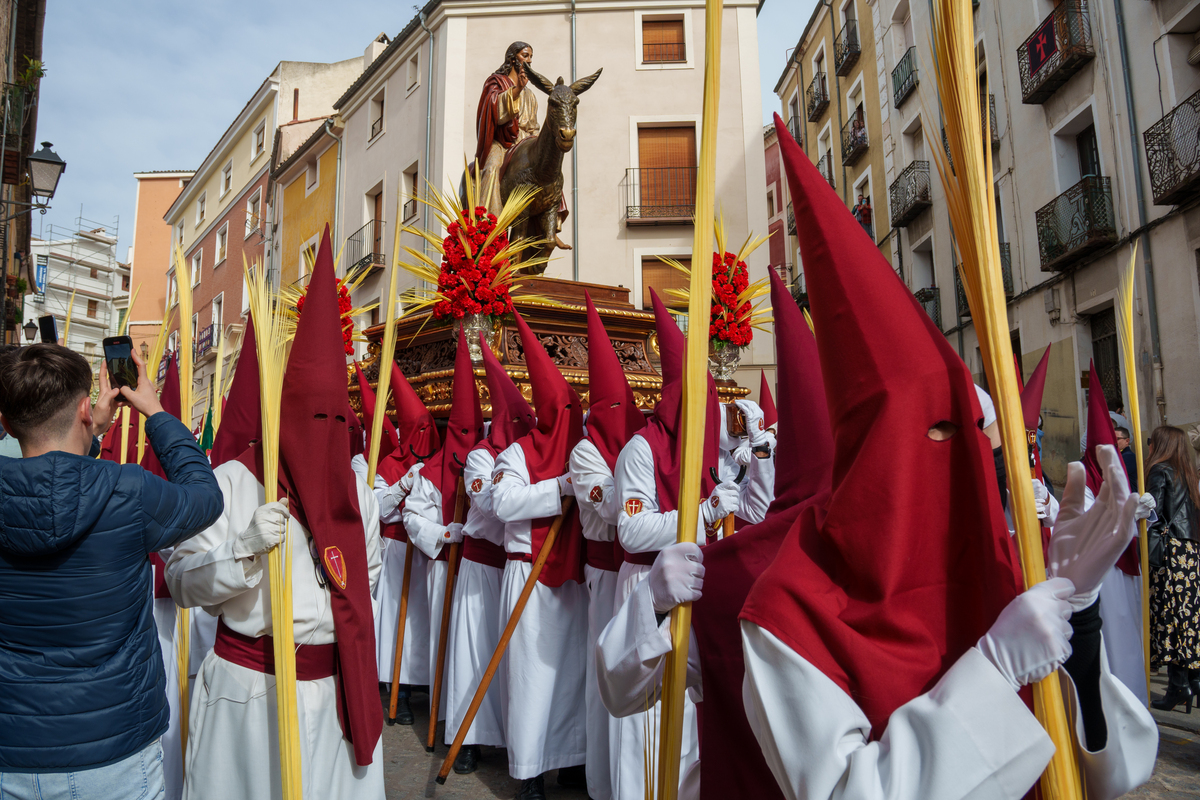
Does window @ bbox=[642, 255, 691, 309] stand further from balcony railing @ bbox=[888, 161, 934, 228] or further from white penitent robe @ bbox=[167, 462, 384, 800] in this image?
white penitent robe @ bbox=[167, 462, 384, 800]

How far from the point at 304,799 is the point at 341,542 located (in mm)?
816

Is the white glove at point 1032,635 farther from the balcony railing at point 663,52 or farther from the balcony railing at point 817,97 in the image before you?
the balcony railing at point 817,97

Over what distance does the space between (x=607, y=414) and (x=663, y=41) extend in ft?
51.3

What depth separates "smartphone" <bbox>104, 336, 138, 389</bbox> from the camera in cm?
250

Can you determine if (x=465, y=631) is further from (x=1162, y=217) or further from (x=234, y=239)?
(x=234, y=239)

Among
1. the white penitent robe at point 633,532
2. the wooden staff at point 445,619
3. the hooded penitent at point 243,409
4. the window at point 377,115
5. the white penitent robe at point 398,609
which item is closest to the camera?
the hooded penitent at point 243,409

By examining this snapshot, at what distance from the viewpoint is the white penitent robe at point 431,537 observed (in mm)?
5648

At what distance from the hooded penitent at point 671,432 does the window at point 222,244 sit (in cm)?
2900

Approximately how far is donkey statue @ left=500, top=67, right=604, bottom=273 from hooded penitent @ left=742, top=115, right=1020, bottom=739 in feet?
19.6

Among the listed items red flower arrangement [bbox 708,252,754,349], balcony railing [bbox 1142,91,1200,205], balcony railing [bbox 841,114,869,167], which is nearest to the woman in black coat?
red flower arrangement [bbox 708,252,754,349]

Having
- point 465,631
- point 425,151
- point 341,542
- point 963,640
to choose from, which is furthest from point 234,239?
point 963,640

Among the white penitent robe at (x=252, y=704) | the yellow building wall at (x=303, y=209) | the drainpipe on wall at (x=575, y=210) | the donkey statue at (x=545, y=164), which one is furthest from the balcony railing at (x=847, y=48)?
the white penitent robe at (x=252, y=704)

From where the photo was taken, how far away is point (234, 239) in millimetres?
28859

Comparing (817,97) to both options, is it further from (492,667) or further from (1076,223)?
(492,667)
